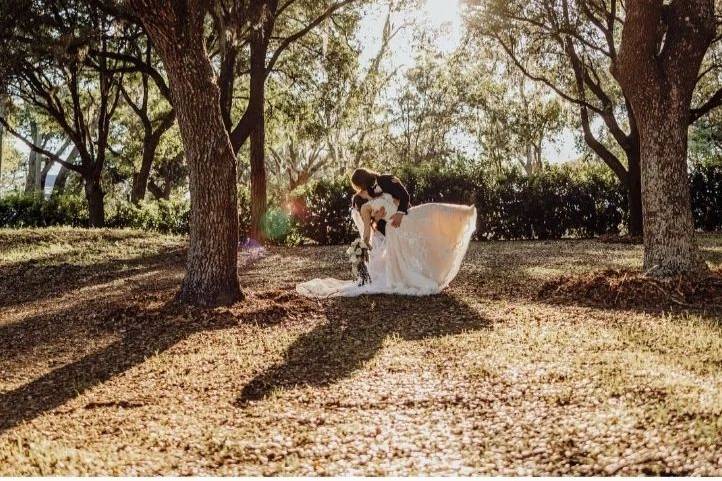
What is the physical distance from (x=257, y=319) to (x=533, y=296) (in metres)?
3.94

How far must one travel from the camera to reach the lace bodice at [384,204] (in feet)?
29.9

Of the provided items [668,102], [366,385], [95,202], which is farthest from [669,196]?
[95,202]

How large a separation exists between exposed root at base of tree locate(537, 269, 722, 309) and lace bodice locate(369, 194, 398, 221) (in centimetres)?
244

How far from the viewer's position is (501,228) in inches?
731

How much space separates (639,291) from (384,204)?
3659 millimetres

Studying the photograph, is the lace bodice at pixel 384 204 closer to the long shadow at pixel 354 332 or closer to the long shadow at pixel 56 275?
the long shadow at pixel 354 332

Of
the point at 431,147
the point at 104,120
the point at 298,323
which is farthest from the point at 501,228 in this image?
the point at 431,147

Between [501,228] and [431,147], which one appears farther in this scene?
[431,147]

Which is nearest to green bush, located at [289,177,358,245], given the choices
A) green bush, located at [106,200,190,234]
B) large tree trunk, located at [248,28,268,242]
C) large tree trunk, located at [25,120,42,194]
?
large tree trunk, located at [248,28,268,242]

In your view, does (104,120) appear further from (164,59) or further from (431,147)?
(431,147)

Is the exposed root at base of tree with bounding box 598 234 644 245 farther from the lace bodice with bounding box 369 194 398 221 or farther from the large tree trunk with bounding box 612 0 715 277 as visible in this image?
the lace bodice with bounding box 369 194 398 221

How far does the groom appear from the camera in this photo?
898 cm

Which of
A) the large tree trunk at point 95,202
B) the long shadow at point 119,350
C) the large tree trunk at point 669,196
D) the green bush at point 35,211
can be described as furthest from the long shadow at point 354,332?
the green bush at point 35,211

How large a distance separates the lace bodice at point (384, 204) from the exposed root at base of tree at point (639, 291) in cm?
244
